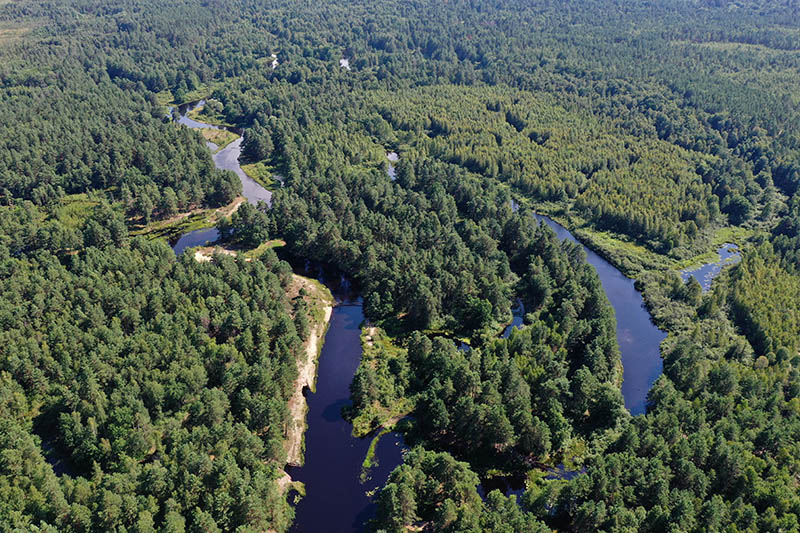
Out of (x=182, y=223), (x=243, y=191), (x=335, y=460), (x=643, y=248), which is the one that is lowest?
(x=182, y=223)

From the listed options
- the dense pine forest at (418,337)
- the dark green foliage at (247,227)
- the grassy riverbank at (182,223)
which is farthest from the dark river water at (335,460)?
the grassy riverbank at (182,223)

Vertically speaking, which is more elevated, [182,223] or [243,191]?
[243,191]

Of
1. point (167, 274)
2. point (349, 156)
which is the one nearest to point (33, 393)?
point (167, 274)

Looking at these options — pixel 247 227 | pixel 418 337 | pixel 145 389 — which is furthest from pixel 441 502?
pixel 247 227

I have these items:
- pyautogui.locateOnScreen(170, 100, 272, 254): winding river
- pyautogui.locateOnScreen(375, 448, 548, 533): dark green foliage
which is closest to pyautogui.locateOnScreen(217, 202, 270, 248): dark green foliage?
pyautogui.locateOnScreen(170, 100, 272, 254): winding river

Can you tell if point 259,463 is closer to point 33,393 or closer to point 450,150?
point 33,393

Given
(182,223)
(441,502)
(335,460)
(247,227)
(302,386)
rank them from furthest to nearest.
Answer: (182,223) < (247,227) < (302,386) < (335,460) < (441,502)

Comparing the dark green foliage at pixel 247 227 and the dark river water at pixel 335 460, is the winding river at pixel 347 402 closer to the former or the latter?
the dark river water at pixel 335 460

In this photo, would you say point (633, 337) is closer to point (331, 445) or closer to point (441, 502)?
point (441, 502)
